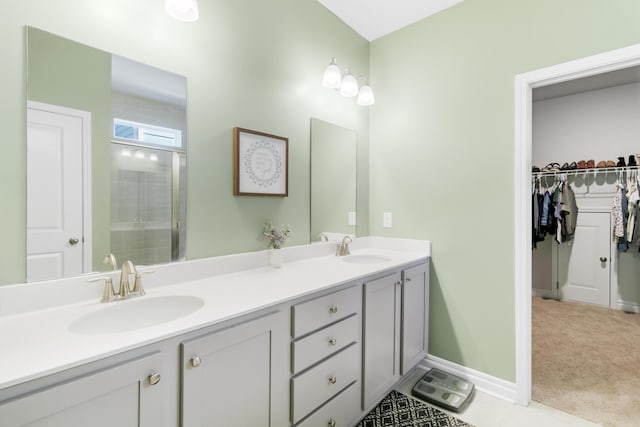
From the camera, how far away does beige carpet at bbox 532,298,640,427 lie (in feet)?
6.15

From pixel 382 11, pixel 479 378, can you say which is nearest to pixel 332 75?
pixel 382 11

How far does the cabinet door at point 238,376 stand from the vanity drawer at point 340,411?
0.20m

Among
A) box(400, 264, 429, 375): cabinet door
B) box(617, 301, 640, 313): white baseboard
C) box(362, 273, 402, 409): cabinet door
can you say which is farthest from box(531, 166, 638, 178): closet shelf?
box(362, 273, 402, 409): cabinet door

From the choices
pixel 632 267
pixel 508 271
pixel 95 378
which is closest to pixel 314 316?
pixel 95 378

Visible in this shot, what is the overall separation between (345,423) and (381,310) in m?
0.60

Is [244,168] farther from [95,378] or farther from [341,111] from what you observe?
[95,378]

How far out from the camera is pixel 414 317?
2.12 m

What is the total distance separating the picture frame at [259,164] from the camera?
1721 mm

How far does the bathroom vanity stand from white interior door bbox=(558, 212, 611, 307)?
3.11m

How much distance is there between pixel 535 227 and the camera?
3.95 metres

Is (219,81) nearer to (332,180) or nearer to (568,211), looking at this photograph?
(332,180)

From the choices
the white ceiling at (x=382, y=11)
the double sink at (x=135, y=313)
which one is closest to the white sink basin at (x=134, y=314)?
the double sink at (x=135, y=313)

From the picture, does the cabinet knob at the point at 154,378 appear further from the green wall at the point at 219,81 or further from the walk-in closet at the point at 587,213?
the walk-in closet at the point at 587,213

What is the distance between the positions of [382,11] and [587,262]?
3.78 meters
